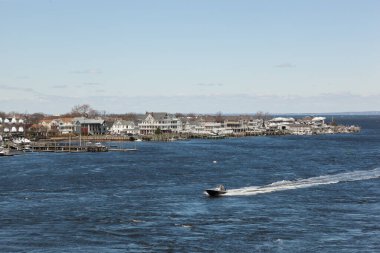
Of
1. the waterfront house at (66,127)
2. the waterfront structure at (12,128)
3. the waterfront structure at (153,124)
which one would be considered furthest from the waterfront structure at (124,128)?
the waterfront structure at (12,128)

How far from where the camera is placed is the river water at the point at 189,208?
4106 centimetres

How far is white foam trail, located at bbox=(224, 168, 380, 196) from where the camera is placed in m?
62.6

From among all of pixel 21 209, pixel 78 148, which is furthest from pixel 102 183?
pixel 78 148

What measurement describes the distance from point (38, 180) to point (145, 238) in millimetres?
35782

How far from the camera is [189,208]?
53281 millimetres

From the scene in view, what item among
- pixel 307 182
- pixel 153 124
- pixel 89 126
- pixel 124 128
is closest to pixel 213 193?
pixel 307 182

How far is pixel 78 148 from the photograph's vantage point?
13188 cm

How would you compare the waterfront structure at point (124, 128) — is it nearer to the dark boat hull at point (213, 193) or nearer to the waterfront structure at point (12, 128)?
the waterfront structure at point (12, 128)

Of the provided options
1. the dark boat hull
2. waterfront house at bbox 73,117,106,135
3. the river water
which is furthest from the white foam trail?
waterfront house at bbox 73,117,106,135

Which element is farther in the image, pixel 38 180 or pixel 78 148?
pixel 78 148

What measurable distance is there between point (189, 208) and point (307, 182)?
21.8 meters

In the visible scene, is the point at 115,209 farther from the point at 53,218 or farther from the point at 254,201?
the point at 254,201

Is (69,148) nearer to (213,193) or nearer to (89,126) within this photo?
(89,126)

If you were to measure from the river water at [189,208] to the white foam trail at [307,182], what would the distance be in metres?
0.13
